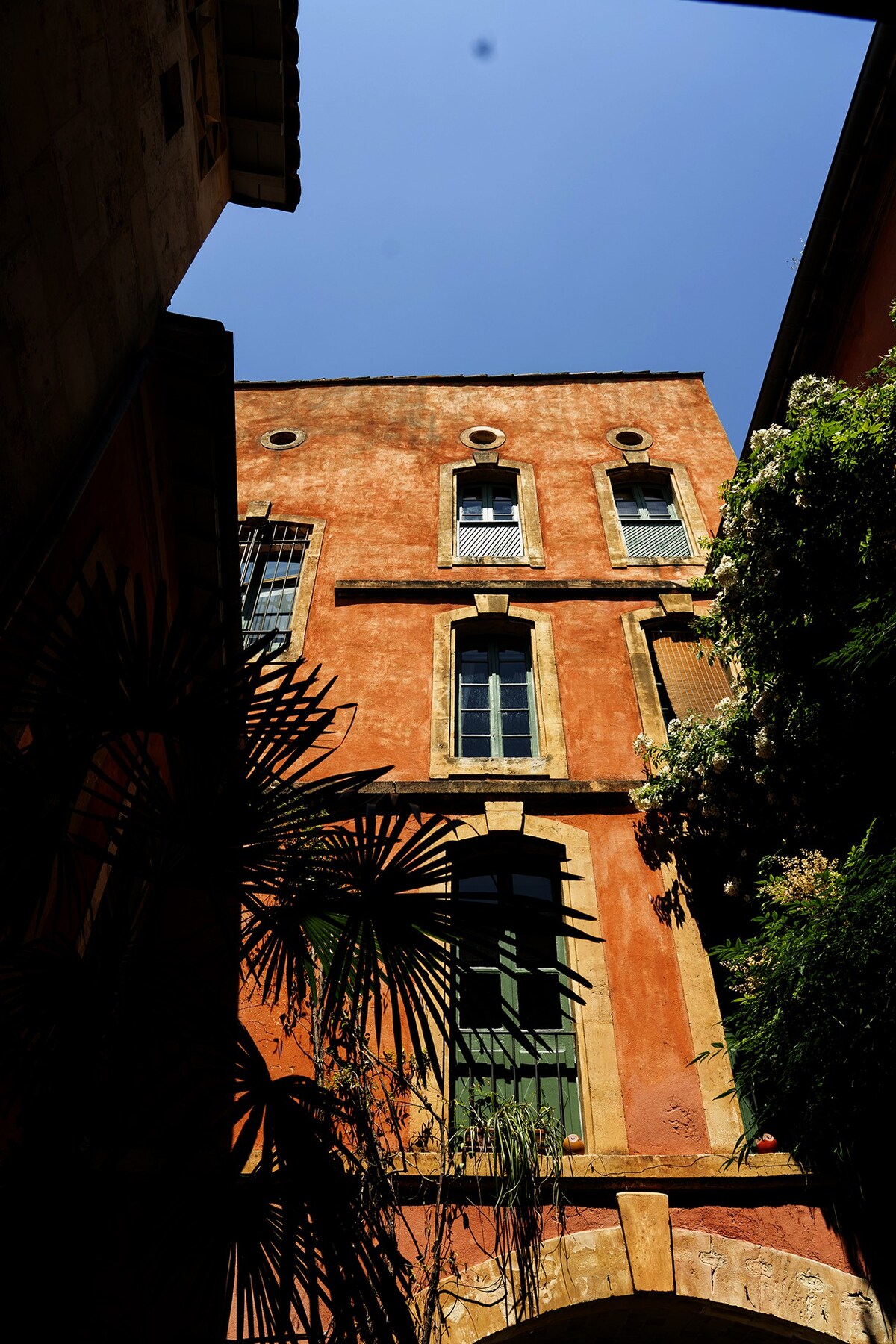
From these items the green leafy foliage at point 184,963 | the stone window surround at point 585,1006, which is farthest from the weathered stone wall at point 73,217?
the stone window surround at point 585,1006

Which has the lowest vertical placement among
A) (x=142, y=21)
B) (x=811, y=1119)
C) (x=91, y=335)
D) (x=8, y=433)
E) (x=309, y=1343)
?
(x=309, y=1343)

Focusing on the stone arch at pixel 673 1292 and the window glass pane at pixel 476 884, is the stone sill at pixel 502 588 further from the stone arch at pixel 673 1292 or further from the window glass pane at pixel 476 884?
the stone arch at pixel 673 1292

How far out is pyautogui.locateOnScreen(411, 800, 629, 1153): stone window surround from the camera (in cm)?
738

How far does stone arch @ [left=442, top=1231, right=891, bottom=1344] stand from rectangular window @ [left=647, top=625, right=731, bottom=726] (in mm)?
5337

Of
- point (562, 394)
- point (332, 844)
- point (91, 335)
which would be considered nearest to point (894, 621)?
point (332, 844)

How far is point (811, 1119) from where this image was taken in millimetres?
6414

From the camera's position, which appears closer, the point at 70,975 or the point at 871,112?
the point at 70,975

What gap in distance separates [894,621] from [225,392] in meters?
4.85

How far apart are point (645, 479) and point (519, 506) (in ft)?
7.43

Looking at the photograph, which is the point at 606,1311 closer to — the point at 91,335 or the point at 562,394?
the point at 91,335

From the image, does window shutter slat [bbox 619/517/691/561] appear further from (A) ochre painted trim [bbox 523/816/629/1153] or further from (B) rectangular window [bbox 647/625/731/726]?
(A) ochre painted trim [bbox 523/816/629/1153]

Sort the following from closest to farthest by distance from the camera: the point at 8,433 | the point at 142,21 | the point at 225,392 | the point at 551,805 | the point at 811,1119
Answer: the point at 8,433, the point at 142,21, the point at 811,1119, the point at 225,392, the point at 551,805

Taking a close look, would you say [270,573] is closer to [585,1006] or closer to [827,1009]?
[585,1006]

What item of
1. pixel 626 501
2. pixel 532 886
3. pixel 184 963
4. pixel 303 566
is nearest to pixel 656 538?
pixel 626 501
